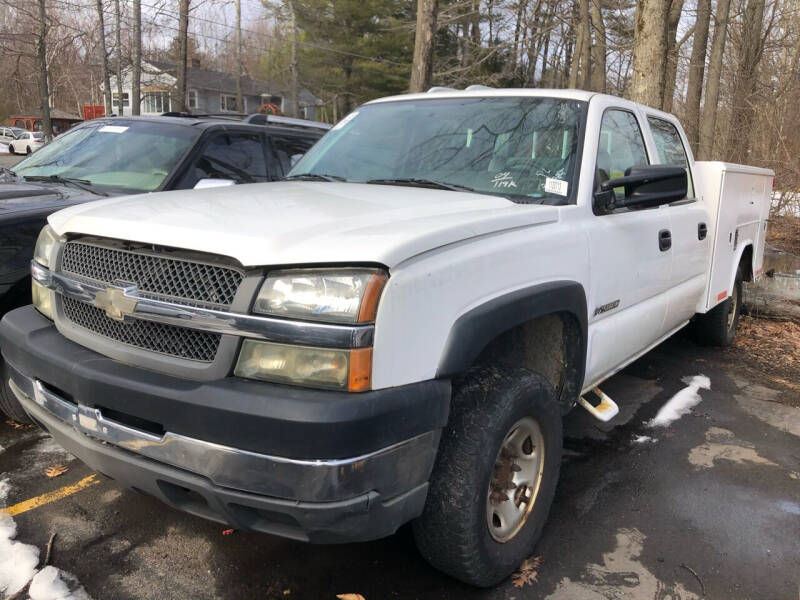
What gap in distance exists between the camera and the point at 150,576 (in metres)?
2.67

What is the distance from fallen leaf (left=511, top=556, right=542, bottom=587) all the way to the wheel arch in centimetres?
70

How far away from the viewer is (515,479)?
274 cm

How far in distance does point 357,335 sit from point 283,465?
1.40 feet

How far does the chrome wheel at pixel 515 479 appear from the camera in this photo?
2631 mm

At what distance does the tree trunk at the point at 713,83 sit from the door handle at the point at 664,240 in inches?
569

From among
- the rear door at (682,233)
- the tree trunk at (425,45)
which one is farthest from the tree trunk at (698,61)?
the rear door at (682,233)

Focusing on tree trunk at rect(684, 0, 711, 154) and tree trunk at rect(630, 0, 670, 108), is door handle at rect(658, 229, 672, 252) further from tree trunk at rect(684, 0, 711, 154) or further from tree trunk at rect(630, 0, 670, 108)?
tree trunk at rect(684, 0, 711, 154)

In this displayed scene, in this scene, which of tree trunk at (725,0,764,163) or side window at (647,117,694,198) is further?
tree trunk at (725,0,764,163)

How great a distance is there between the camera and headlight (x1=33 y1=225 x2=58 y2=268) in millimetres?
2744

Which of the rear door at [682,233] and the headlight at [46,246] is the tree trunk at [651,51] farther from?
the headlight at [46,246]

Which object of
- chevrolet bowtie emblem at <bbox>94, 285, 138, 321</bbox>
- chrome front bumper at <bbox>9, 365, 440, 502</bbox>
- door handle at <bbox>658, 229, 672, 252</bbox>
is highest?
door handle at <bbox>658, 229, 672, 252</bbox>

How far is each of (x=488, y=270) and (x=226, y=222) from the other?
0.92 m

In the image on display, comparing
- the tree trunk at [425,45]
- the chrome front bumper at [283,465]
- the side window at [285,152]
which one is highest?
the tree trunk at [425,45]

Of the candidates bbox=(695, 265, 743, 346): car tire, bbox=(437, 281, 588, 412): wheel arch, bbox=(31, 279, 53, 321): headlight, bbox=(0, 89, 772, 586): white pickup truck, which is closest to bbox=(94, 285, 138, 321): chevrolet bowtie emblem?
bbox=(0, 89, 772, 586): white pickup truck
